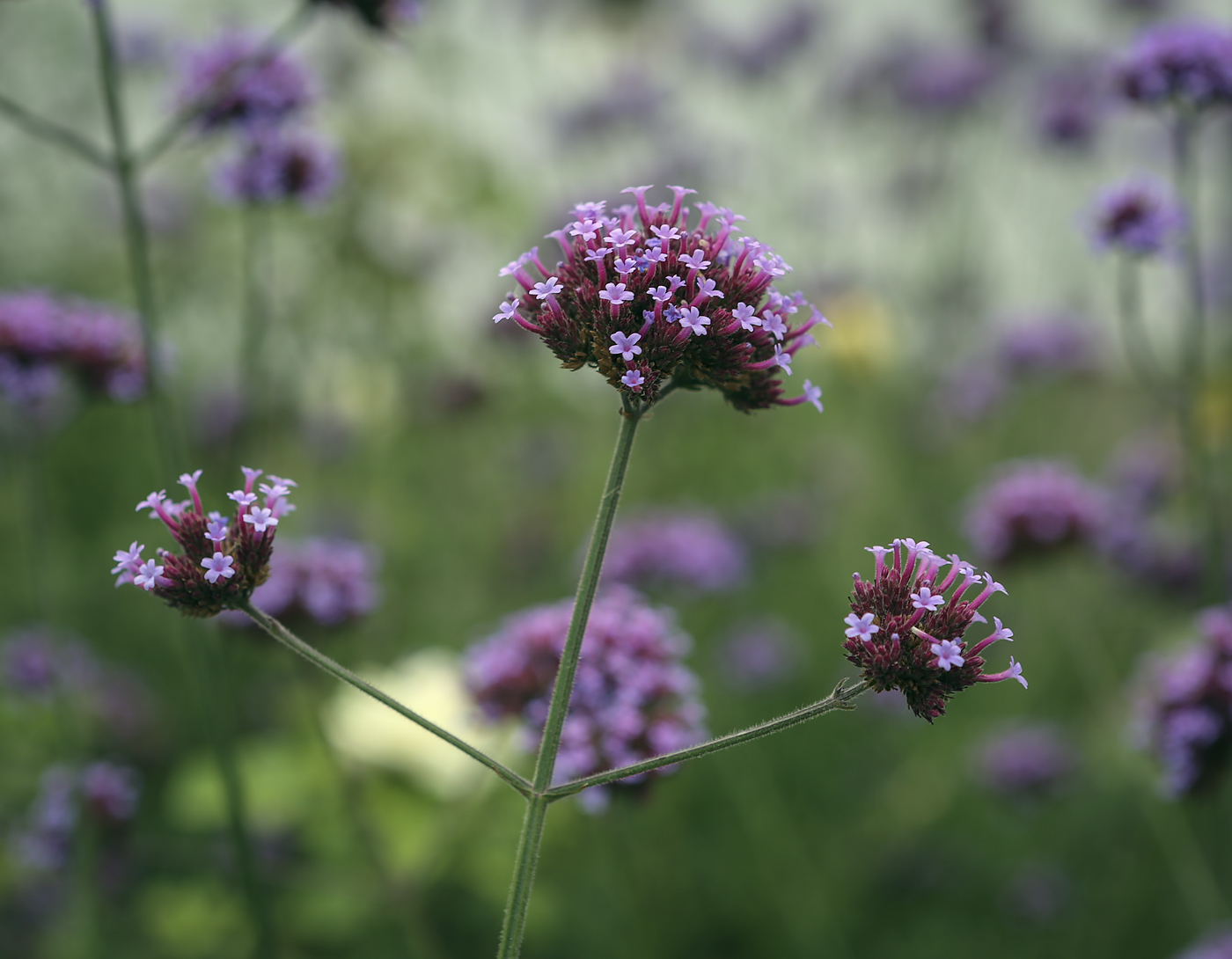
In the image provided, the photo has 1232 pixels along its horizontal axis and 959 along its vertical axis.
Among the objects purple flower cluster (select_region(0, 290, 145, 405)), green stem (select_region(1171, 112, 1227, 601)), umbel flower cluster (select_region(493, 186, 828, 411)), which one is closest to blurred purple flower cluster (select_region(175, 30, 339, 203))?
purple flower cluster (select_region(0, 290, 145, 405))

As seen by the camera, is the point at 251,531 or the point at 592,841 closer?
the point at 251,531

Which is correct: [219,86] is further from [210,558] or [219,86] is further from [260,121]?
[210,558]

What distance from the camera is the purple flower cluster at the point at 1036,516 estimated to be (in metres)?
3.65

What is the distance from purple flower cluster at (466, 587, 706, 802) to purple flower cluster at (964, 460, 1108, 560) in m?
1.58

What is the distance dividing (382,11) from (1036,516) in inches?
106

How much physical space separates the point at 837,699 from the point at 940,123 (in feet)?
22.4

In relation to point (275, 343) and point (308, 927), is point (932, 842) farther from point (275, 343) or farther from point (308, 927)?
point (275, 343)

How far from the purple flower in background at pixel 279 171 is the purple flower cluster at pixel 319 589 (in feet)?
3.71

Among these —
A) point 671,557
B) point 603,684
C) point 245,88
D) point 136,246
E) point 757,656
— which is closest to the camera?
point 603,684

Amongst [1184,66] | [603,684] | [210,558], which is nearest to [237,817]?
[603,684]

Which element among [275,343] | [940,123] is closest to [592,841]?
[275,343]

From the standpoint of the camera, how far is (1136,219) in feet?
10.4

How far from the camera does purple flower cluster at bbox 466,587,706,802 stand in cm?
221

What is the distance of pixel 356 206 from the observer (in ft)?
20.1
